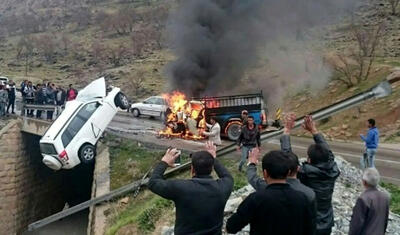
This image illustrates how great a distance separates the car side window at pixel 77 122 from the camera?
1519cm

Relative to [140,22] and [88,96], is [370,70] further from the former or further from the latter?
[140,22]

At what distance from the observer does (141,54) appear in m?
47.6

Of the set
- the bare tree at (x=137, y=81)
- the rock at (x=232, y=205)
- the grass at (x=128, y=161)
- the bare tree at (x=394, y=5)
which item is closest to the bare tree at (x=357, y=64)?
the bare tree at (x=394, y=5)

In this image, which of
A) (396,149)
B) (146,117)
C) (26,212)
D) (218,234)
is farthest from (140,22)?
(218,234)

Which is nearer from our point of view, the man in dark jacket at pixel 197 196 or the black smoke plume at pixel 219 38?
the man in dark jacket at pixel 197 196

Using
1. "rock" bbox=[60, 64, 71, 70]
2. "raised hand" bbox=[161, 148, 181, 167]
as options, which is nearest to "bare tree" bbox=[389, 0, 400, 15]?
"rock" bbox=[60, 64, 71, 70]

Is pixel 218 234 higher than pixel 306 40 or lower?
lower

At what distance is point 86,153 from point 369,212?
11991mm

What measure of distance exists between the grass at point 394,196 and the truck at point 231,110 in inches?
276

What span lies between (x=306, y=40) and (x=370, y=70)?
9463 mm

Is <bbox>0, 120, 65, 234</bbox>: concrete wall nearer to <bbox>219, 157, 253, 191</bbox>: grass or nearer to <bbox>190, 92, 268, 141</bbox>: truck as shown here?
<bbox>190, 92, 268, 141</bbox>: truck

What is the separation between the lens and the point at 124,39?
179ft

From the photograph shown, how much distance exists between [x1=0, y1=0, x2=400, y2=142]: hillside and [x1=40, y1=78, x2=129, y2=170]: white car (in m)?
8.04

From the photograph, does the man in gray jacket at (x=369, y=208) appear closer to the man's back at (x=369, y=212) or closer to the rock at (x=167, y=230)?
the man's back at (x=369, y=212)
